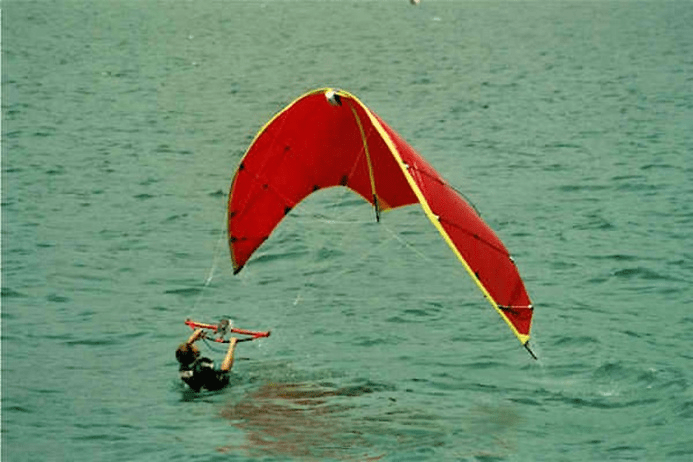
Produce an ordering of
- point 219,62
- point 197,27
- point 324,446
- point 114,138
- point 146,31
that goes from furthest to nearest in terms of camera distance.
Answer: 1. point 197,27
2. point 146,31
3. point 219,62
4. point 114,138
5. point 324,446

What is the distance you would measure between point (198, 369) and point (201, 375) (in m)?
0.15

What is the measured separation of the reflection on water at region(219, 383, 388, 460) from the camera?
18234 millimetres

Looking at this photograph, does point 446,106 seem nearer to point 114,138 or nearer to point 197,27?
point 114,138

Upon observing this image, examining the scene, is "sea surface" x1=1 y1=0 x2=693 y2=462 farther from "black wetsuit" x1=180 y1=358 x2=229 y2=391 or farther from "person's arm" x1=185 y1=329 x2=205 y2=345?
"person's arm" x1=185 y1=329 x2=205 y2=345

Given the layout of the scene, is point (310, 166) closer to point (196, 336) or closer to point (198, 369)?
point (196, 336)

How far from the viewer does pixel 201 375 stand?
67.5ft

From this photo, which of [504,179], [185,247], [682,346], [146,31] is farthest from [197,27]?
[682,346]

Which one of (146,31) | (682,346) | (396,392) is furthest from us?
(146,31)

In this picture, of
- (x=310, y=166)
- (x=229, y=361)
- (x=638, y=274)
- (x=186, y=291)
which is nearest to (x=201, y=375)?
(x=229, y=361)

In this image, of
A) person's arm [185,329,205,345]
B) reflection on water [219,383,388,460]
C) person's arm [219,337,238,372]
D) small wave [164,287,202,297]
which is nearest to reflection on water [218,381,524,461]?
reflection on water [219,383,388,460]

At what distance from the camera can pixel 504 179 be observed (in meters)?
39.1

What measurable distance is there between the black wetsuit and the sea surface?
204 mm

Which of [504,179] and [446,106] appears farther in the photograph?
[446,106]

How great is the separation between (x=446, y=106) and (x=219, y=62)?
20.1 m
